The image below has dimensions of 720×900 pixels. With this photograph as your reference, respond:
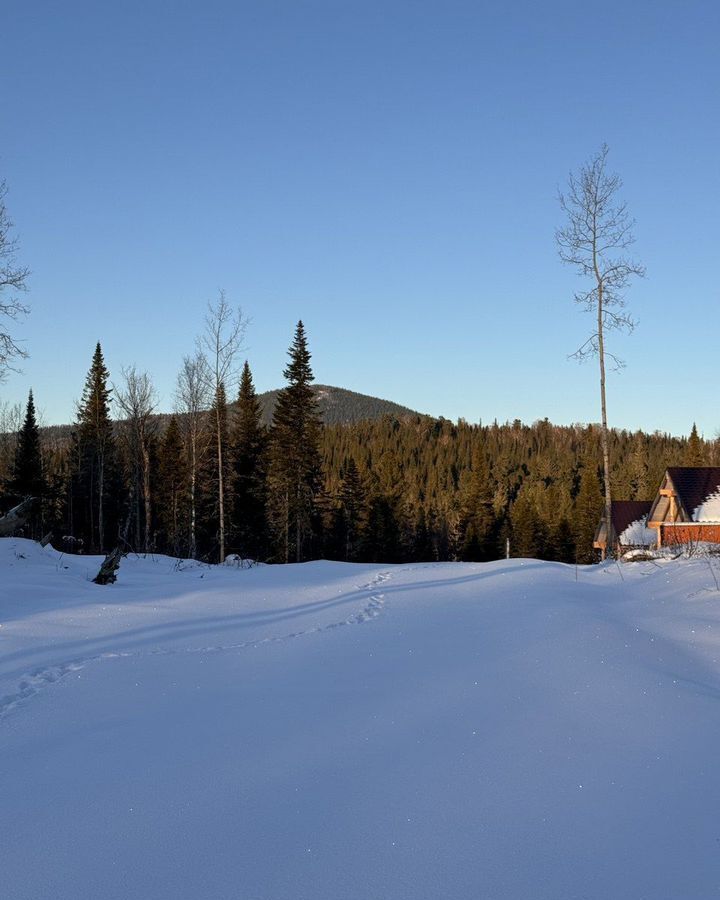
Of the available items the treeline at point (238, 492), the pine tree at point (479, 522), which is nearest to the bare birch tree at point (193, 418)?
the treeline at point (238, 492)

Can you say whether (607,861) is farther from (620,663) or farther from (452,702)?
(620,663)

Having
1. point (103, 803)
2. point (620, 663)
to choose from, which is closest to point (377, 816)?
point (103, 803)

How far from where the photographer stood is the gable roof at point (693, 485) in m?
28.6

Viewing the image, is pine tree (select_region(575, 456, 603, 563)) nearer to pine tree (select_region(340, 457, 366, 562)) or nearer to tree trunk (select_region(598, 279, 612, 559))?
pine tree (select_region(340, 457, 366, 562))

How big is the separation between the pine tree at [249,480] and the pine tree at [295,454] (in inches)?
99.2

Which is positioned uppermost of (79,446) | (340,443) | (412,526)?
(340,443)

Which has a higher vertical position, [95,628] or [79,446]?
[79,446]

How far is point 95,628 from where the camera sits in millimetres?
6699

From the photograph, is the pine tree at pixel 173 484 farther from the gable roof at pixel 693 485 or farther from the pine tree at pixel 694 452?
the pine tree at pixel 694 452

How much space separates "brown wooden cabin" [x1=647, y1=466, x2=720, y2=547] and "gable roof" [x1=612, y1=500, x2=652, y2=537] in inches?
222

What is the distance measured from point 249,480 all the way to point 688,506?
2213 cm

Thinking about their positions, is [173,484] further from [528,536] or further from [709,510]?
[528,536]

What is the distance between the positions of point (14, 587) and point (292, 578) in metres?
4.59

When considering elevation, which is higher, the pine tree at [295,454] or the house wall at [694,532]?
the pine tree at [295,454]
